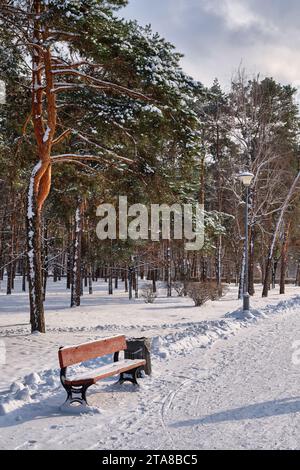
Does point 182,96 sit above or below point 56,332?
above

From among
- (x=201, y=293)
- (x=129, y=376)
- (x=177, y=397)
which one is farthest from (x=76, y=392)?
(x=201, y=293)

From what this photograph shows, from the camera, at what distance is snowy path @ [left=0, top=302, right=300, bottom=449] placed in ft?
15.8

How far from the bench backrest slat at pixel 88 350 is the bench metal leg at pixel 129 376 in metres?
0.43

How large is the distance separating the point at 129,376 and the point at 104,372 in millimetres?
903

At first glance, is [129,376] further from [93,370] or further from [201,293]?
[201,293]

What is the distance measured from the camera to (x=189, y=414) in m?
5.70

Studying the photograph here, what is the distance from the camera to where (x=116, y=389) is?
22.9 ft

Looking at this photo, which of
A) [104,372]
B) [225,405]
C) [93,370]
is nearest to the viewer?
[225,405]

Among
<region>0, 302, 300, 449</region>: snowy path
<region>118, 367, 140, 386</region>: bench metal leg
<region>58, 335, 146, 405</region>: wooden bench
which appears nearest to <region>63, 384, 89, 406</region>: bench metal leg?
<region>58, 335, 146, 405</region>: wooden bench

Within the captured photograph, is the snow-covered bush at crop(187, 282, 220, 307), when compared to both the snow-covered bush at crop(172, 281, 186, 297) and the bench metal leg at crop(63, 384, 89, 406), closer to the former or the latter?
the snow-covered bush at crop(172, 281, 186, 297)

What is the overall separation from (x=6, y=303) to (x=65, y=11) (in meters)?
18.6

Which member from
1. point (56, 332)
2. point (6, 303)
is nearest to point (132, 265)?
point (6, 303)

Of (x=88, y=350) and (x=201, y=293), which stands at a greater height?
(x=88, y=350)
